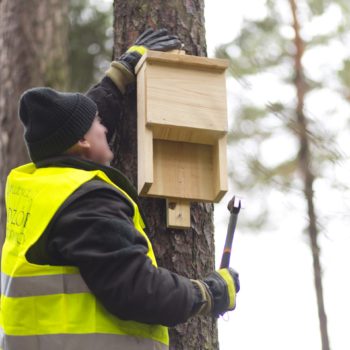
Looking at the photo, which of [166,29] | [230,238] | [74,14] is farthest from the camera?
[74,14]

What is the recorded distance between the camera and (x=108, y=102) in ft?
10.4

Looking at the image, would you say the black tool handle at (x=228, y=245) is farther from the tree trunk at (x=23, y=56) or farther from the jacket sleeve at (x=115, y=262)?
the tree trunk at (x=23, y=56)

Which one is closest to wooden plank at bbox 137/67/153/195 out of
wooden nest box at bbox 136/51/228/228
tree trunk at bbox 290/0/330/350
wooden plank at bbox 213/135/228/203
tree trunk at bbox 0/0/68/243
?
wooden nest box at bbox 136/51/228/228

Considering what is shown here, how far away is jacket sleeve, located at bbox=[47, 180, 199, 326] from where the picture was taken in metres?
2.31

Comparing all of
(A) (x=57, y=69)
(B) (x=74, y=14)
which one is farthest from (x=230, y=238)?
(B) (x=74, y=14)

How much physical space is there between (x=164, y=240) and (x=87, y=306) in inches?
28.4

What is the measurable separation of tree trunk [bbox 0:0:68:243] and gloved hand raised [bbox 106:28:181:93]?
106 inches

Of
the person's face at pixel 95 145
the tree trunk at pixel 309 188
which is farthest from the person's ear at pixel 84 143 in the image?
the tree trunk at pixel 309 188

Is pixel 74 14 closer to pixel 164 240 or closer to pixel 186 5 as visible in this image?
pixel 186 5

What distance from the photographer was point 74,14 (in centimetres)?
891

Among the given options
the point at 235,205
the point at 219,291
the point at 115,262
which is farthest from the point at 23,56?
the point at 115,262

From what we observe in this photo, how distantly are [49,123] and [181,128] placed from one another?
525mm

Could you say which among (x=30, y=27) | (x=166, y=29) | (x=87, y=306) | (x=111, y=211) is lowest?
(x=87, y=306)

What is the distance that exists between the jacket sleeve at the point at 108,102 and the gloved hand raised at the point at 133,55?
27 mm
